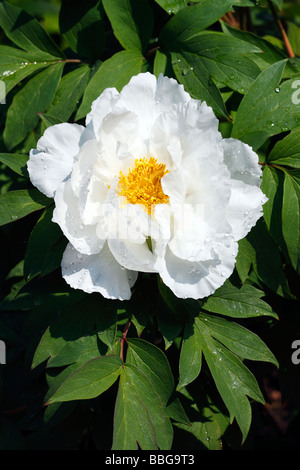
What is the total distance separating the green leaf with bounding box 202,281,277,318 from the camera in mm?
1215

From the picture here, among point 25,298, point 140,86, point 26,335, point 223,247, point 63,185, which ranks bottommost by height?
point 26,335

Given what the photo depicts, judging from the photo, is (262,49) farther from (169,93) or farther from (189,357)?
(189,357)

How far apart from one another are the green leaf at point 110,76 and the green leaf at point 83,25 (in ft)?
0.44

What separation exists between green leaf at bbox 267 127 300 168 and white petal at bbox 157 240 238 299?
0.32 metres

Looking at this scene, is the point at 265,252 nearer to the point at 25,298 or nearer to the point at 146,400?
the point at 146,400

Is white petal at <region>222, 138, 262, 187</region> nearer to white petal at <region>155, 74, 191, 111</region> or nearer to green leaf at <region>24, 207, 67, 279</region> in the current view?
white petal at <region>155, 74, 191, 111</region>

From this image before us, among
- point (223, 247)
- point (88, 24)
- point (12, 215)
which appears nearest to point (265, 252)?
point (223, 247)

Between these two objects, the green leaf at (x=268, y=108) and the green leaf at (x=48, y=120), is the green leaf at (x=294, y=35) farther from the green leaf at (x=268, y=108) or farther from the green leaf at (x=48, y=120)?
the green leaf at (x=48, y=120)

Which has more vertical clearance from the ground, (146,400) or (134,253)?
(134,253)

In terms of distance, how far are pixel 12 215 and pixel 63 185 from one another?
0.18m

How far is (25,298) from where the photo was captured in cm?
135

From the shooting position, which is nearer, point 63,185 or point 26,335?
point 63,185

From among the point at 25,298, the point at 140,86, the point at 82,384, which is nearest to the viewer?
the point at 82,384

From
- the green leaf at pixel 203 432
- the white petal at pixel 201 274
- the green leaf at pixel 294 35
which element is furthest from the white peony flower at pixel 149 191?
the green leaf at pixel 294 35
